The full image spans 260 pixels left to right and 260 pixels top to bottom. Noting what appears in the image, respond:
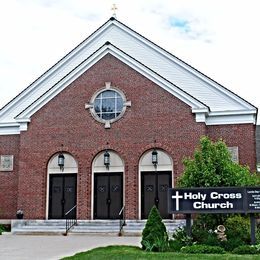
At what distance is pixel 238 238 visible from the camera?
52.2 feet

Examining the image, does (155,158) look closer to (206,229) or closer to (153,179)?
(153,179)

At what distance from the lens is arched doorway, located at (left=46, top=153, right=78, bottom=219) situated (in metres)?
27.2

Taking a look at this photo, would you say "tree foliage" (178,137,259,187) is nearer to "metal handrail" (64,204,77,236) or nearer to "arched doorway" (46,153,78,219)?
"metal handrail" (64,204,77,236)

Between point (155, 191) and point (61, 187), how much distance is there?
523 cm

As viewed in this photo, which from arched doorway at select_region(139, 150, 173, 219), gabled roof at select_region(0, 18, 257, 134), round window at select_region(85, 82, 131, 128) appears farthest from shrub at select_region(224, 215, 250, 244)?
round window at select_region(85, 82, 131, 128)

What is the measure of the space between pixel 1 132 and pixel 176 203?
17.0 meters

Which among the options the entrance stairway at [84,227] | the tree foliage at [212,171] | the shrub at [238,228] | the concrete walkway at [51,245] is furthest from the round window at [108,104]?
the shrub at [238,228]

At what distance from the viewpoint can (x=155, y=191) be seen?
1033 inches

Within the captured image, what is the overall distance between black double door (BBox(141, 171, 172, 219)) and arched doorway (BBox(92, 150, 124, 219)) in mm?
1192

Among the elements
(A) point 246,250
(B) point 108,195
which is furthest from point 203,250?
(B) point 108,195

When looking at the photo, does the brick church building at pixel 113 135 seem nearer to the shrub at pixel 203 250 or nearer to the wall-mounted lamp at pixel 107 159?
the wall-mounted lamp at pixel 107 159

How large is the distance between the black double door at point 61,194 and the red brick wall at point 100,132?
495 mm

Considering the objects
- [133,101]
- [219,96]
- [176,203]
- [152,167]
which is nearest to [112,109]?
[133,101]

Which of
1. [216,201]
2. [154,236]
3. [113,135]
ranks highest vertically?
[113,135]
